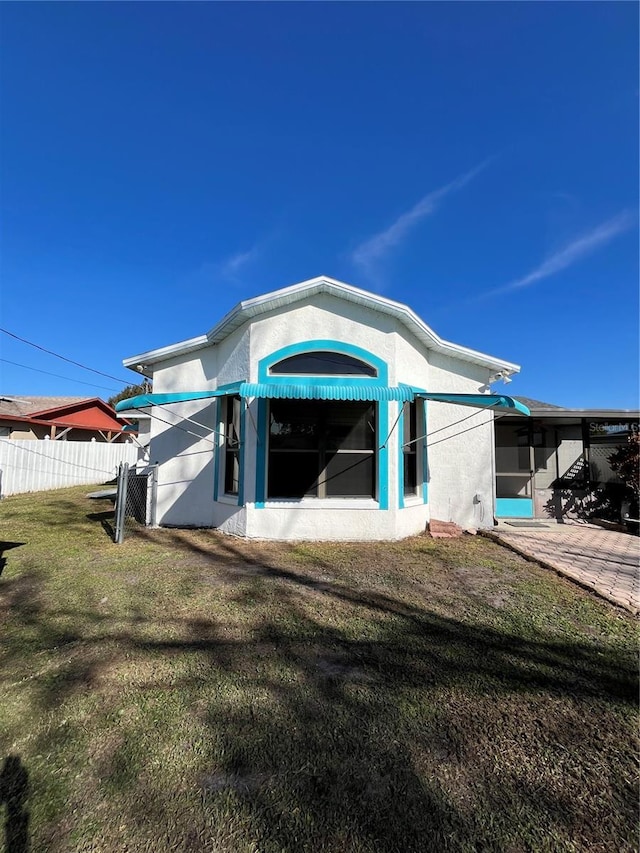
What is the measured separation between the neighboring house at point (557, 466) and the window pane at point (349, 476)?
5.48 meters

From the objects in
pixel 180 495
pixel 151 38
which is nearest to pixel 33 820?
pixel 180 495

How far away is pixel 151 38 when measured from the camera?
9172 millimetres

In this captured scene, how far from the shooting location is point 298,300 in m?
8.66

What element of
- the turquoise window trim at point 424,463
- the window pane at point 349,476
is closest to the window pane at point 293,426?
the window pane at point 349,476

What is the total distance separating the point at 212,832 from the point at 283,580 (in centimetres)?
401

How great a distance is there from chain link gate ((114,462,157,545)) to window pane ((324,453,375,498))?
4.50 meters

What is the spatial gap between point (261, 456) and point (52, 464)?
17.3 m

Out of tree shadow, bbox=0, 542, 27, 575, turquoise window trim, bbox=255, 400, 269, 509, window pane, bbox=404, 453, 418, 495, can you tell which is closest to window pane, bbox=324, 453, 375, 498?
window pane, bbox=404, 453, 418, 495

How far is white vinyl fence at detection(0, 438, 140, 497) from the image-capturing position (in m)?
17.8

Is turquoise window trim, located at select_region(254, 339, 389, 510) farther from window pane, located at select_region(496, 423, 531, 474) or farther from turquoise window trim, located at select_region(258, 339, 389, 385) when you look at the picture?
window pane, located at select_region(496, 423, 531, 474)

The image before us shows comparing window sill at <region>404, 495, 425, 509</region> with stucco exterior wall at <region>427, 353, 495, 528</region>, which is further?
stucco exterior wall at <region>427, 353, 495, 528</region>

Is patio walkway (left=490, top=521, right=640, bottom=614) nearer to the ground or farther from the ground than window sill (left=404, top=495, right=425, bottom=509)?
nearer to the ground

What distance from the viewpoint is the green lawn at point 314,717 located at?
206 centimetres

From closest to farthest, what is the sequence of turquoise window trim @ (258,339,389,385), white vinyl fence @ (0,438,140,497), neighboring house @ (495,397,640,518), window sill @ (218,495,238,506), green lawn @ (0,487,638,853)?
green lawn @ (0,487,638,853)
turquoise window trim @ (258,339,389,385)
window sill @ (218,495,238,506)
neighboring house @ (495,397,640,518)
white vinyl fence @ (0,438,140,497)
